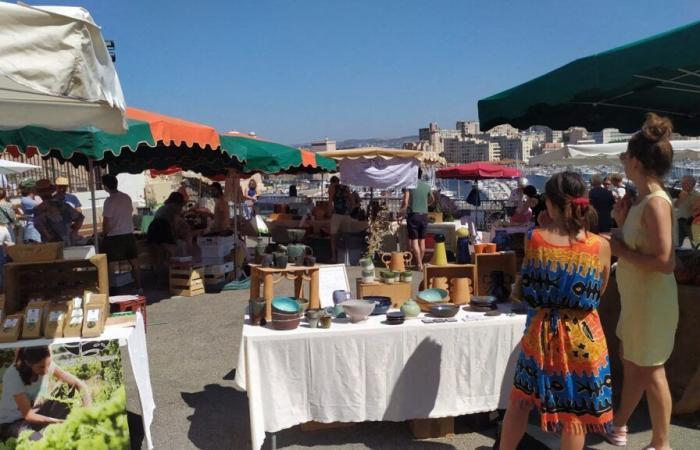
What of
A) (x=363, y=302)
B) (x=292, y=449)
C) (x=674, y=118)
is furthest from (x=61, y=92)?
(x=674, y=118)

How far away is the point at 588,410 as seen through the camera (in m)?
2.42

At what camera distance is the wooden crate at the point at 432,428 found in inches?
128

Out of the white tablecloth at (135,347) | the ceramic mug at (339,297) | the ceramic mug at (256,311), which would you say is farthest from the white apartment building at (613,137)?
the white tablecloth at (135,347)

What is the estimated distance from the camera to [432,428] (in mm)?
3273

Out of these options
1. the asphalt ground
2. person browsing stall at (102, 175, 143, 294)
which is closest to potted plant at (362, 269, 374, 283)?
the asphalt ground

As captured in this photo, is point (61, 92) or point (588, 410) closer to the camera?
point (61, 92)

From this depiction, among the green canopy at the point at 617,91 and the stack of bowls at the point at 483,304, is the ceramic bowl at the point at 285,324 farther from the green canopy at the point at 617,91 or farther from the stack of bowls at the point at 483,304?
the green canopy at the point at 617,91

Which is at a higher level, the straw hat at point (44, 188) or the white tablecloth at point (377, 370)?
the straw hat at point (44, 188)

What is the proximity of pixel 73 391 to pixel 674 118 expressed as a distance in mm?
5595

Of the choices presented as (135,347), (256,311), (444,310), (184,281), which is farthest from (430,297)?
(184,281)

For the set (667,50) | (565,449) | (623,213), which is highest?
(667,50)

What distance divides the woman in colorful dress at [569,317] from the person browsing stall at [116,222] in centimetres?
574

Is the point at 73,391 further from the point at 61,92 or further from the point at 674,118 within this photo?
the point at 674,118

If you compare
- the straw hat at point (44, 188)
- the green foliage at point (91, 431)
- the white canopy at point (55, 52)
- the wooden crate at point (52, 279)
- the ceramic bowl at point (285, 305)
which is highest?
the white canopy at point (55, 52)
